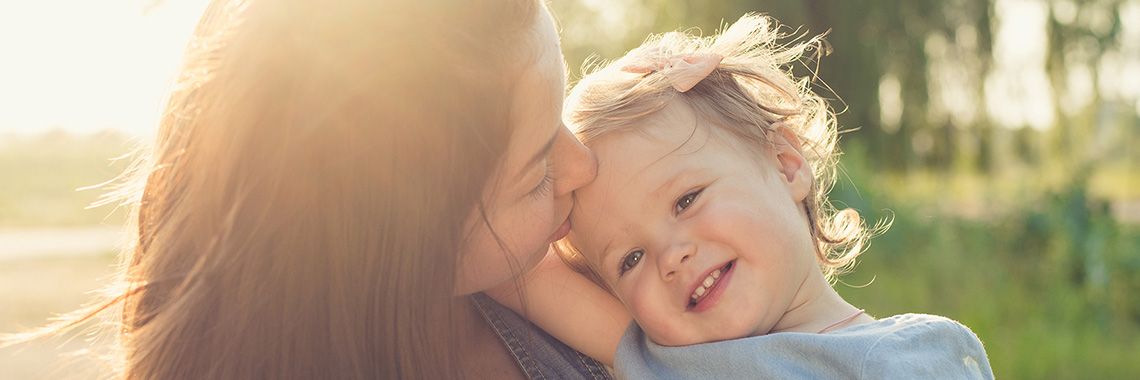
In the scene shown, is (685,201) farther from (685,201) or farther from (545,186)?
(545,186)

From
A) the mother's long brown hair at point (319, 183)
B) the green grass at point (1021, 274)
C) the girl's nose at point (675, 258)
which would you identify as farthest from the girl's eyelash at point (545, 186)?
the green grass at point (1021, 274)

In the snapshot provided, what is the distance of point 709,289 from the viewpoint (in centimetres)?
135

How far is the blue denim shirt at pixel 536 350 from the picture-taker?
1273 millimetres

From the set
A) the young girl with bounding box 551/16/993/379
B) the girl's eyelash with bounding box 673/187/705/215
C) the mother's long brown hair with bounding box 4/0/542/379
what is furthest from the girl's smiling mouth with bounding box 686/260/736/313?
the mother's long brown hair with bounding box 4/0/542/379

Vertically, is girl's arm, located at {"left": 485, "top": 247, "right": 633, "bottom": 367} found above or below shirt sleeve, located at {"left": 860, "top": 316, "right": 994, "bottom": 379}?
above

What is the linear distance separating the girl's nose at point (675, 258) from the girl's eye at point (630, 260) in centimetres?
7

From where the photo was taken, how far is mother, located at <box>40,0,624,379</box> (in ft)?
2.87

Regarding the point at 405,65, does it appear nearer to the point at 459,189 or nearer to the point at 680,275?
the point at 459,189

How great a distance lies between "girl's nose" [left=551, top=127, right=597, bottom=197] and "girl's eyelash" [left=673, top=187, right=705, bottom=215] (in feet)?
0.52

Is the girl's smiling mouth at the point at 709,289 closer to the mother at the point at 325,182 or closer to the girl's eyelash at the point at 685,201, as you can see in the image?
the girl's eyelash at the point at 685,201

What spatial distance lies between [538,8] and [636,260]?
0.52 m

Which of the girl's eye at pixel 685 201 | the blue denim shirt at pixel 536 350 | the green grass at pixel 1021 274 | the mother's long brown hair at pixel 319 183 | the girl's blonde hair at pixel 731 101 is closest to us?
the mother's long brown hair at pixel 319 183

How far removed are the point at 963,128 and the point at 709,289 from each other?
7882 millimetres

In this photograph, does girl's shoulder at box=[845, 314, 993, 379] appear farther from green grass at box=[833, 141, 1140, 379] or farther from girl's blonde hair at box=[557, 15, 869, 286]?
green grass at box=[833, 141, 1140, 379]
